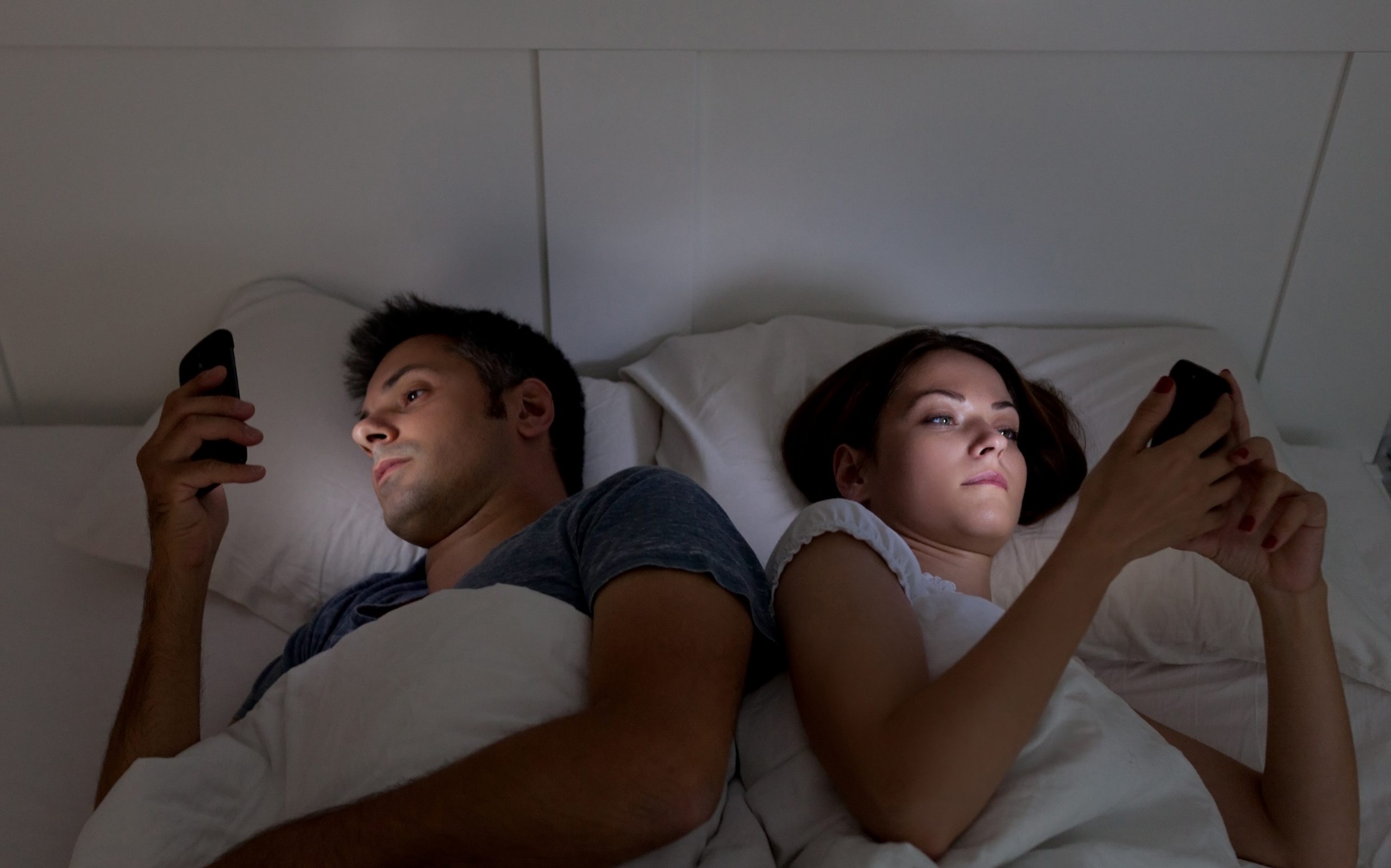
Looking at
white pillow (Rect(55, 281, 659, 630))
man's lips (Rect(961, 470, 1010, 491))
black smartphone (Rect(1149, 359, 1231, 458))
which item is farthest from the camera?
white pillow (Rect(55, 281, 659, 630))

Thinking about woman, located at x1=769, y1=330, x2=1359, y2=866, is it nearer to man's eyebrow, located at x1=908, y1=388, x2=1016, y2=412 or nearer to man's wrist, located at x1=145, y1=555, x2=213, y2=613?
man's eyebrow, located at x1=908, y1=388, x2=1016, y2=412

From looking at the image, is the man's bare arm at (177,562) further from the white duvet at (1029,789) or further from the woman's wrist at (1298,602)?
the woman's wrist at (1298,602)

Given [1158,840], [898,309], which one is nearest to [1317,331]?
[898,309]

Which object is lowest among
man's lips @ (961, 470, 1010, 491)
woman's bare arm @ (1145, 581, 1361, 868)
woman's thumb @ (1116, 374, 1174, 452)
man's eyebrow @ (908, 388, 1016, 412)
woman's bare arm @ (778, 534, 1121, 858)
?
woman's bare arm @ (1145, 581, 1361, 868)

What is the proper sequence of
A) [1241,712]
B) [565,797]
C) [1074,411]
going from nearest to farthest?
[565,797] → [1241,712] → [1074,411]

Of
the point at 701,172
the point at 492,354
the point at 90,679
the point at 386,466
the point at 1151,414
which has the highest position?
the point at 701,172

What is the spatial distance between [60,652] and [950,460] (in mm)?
1152

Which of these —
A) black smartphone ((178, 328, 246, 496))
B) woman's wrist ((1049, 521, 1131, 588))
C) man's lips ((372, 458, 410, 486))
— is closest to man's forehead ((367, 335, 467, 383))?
man's lips ((372, 458, 410, 486))

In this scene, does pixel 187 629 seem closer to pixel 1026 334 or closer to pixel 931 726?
pixel 931 726

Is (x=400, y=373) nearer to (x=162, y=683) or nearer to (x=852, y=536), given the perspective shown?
(x=162, y=683)

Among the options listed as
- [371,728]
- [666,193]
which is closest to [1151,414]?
[371,728]

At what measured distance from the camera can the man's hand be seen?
3.75 ft

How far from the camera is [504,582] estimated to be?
1.14m

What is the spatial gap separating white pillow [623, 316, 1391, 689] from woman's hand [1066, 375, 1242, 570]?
0.42 meters
